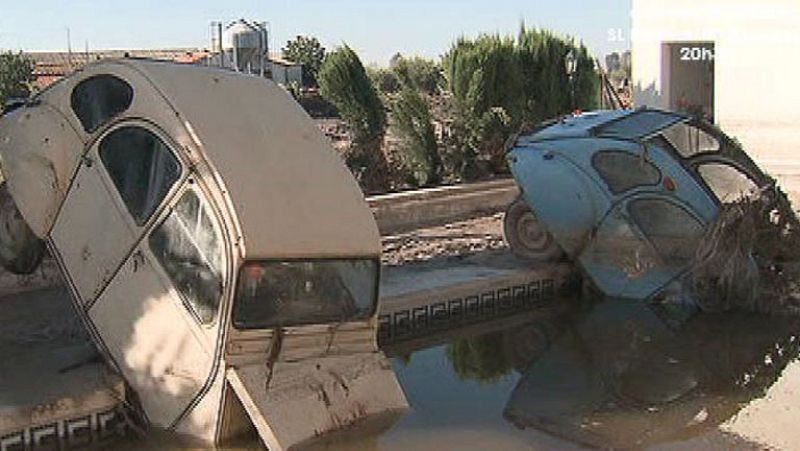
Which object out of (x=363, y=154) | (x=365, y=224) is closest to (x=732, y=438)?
(x=365, y=224)

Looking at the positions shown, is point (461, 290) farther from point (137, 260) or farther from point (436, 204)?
point (436, 204)

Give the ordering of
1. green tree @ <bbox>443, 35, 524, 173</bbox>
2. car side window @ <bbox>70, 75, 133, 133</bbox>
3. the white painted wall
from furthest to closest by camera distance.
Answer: green tree @ <bbox>443, 35, 524, 173</bbox> → the white painted wall → car side window @ <bbox>70, 75, 133, 133</bbox>

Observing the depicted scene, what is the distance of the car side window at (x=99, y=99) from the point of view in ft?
20.7

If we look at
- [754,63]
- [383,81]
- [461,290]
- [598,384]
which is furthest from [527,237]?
[383,81]

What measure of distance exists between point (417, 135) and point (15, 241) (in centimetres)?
940

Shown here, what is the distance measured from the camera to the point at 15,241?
7184 millimetres

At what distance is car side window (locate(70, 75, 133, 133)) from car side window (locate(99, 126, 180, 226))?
0.52ft

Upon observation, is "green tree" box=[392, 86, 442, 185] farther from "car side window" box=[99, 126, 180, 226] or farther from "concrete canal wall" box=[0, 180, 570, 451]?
"car side window" box=[99, 126, 180, 226]

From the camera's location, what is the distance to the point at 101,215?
6.28 m

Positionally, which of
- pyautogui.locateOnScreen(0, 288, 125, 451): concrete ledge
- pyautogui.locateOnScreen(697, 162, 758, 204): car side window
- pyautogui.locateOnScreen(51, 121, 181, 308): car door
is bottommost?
pyautogui.locateOnScreen(0, 288, 125, 451): concrete ledge

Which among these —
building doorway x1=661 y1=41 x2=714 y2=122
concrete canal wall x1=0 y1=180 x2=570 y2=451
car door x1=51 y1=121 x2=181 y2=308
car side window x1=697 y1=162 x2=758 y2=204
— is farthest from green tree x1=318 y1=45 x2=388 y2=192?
car door x1=51 y1=121 x2=181 y2=308

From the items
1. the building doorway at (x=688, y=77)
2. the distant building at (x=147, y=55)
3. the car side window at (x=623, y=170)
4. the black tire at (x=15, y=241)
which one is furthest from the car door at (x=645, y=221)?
the distant building at (x=147, y=55)

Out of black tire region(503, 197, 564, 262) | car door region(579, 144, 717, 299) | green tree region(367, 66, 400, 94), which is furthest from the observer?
green tree region(367, 66, 400, 94)

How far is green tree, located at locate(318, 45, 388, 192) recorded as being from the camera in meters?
15.4
